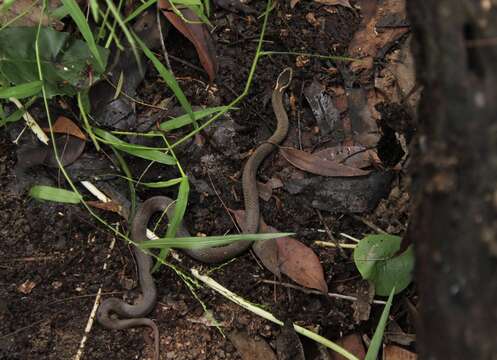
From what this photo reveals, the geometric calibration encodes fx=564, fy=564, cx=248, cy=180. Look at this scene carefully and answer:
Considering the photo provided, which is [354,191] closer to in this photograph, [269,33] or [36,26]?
[269,33]

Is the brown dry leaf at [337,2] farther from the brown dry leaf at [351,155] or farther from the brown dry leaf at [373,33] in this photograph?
the brown dry leaf at [351,155]

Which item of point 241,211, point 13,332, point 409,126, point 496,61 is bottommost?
point 13,332

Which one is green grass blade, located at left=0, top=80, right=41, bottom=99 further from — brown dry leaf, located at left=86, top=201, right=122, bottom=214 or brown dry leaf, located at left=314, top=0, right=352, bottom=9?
brown dry leaf, located at left=314, top=0, right=352, bottom=9

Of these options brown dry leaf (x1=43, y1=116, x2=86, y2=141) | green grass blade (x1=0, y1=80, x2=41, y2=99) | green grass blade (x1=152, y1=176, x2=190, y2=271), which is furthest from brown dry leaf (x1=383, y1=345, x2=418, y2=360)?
green grass blade (x1=0, y1=80, x2=41, y2=99)

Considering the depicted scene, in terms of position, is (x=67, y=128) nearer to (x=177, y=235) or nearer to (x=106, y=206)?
(x=106, y=206)

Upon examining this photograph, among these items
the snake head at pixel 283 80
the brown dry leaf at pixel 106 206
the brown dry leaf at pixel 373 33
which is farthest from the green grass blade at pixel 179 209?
the brown dry leaf at pixel 373 33

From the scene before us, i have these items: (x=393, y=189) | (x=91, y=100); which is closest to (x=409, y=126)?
(x=393, y=189)

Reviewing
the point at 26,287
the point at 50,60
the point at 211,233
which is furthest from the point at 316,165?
the point at 26,287
